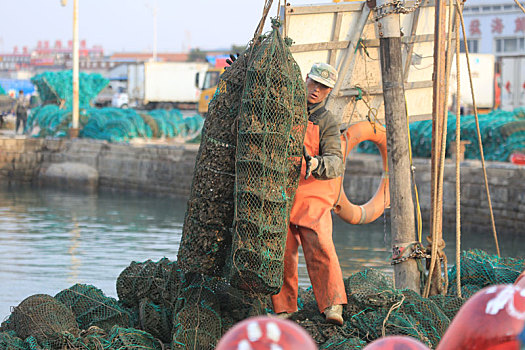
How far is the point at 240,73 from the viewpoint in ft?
16.9

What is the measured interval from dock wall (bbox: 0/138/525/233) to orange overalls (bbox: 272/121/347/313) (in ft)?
35.0

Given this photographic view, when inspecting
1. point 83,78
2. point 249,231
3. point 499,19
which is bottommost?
point 249,231

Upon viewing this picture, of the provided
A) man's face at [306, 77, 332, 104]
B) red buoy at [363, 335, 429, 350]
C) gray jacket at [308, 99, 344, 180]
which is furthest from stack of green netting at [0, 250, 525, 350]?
red buoy at [363, 335, 429, 350]

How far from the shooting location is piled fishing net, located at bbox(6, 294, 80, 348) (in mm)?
5082

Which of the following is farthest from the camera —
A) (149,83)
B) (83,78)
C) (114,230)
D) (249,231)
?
(149,83)

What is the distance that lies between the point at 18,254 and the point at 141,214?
6.31m

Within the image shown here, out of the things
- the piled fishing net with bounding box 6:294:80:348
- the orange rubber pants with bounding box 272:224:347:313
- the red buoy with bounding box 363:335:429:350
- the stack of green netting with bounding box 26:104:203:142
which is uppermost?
the stack of green netting with bounding box 26:104:203:142

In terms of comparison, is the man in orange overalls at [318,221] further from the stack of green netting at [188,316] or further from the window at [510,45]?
the window at [510,45]

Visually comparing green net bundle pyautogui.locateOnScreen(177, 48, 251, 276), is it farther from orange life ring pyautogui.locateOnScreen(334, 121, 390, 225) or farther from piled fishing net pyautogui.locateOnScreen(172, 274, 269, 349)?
orange life ring pyautogui.locateOnScreen(334, 121, 390, 225)

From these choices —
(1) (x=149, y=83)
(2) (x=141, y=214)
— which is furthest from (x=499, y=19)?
(2) (x=141, y=214)

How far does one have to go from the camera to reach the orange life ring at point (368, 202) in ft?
21.5

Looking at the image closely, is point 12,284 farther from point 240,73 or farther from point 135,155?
point 135,155

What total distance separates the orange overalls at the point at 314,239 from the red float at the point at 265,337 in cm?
312

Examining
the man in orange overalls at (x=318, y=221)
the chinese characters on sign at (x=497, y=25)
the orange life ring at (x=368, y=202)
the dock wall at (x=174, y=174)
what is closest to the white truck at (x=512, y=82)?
the dock wall at (x=174, y=174)
